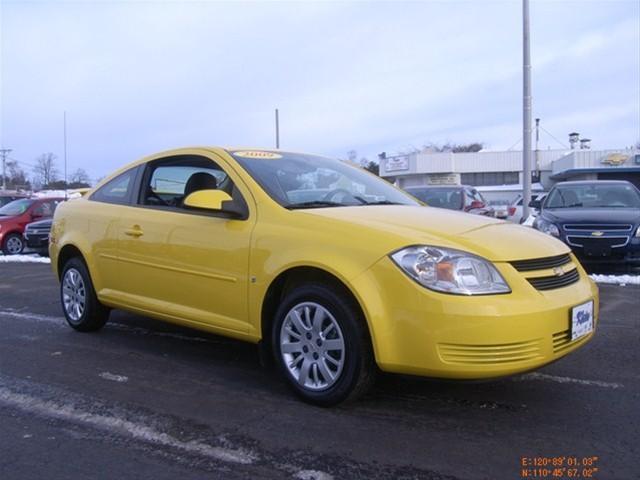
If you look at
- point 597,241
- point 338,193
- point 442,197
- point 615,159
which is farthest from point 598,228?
point 615,159

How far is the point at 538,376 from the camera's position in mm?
4168

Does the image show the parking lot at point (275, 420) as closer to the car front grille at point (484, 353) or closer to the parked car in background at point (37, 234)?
the car front grille at point (484, 353)

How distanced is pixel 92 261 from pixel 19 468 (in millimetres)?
2602

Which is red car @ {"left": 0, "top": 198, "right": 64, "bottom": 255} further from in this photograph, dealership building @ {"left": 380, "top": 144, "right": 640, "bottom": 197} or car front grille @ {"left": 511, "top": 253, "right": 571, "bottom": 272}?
dealership building @ {"left": 380, "top": 144, "right": 640, "bottom": 197}

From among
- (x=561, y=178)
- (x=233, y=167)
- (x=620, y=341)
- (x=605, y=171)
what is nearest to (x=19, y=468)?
(x=233, y=167)

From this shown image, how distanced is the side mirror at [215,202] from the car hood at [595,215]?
258 inches

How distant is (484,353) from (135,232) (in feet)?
9.50

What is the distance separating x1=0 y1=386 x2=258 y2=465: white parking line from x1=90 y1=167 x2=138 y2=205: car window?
1.81m

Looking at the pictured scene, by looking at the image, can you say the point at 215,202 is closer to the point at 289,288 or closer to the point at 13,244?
the point at 289,288

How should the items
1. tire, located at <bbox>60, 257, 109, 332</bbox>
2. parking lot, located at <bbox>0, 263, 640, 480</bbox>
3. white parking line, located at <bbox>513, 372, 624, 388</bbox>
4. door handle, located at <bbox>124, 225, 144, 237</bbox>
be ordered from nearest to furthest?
parking lot, located at <bbox>0, 263, 640, 480</bbox> < white parking line, located at <bbox>513, 372, 624, 388</bbox> < door handle, located at <bbox>124, 225, 144, 237</bbox> < tire, located at <bbox>60, 257, 109, 332</bbox>

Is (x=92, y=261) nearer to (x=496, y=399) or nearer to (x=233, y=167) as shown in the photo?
(x=233, y=167)

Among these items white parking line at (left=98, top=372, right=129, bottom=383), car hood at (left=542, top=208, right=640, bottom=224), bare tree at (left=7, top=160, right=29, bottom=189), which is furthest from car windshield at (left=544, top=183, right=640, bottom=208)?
bare tree at (left=7, top=160, right=29, bottom=189)

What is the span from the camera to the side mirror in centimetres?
405

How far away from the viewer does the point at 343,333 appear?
136 inches
